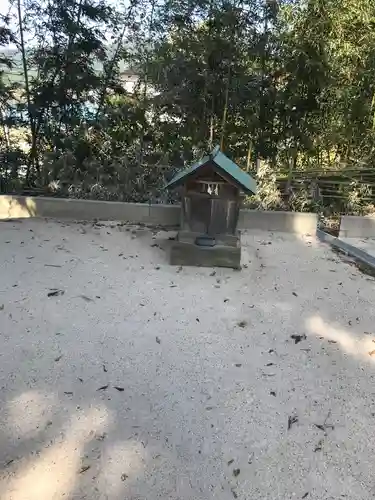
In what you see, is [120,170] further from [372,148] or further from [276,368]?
[276,368]

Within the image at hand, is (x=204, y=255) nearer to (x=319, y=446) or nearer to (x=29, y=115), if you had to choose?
(x=319, y=446)

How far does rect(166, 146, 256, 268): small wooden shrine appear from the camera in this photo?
2.92m

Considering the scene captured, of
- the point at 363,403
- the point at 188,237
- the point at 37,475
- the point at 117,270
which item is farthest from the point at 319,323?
the point at 37,475

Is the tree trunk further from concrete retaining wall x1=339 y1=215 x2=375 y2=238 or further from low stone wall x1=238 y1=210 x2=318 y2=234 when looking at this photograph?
concrete retaining wall x1=339 y1=215 x2=375 y2=238

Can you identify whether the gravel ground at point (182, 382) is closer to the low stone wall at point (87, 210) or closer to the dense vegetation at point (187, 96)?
the low stone wall at point (87, 210)

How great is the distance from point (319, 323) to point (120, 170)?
2.76m

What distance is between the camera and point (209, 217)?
2990mm

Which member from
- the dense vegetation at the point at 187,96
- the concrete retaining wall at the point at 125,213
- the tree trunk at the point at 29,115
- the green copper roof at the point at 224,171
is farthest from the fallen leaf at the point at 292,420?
the tree trunk at the point at 29,115

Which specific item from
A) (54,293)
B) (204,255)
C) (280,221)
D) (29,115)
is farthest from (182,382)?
(29,115)

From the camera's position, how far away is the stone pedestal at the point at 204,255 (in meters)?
2.95

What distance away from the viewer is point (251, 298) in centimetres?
253

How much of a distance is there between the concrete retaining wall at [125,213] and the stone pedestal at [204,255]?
Result: 1087mm

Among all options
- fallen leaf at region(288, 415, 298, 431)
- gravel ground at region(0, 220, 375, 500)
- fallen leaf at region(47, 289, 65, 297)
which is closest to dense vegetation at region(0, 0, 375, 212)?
gravel ground at region(0, 220, 375, 500)

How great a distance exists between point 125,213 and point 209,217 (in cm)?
131
